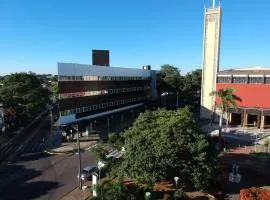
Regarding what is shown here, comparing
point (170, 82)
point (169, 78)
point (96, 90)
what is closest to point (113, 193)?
point (96, 90)

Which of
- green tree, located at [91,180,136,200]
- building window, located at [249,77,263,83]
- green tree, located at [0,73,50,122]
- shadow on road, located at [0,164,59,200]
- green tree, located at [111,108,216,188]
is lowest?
shadow on road, located at [0,164,59,200]

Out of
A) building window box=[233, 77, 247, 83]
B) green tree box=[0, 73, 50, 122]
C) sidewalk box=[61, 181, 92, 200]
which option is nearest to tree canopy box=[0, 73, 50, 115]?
green tree box=[0, 73, 50, 122]

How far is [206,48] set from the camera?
7619cm

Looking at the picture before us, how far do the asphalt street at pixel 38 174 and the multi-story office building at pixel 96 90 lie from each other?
11.3 m

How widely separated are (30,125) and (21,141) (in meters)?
18.1

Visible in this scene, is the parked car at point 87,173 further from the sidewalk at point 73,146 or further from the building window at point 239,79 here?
the building window at point 239,79

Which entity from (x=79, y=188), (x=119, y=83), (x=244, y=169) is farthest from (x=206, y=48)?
(x=79, y=188)

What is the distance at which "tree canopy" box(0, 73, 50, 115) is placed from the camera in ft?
229

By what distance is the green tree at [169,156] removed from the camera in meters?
29.1

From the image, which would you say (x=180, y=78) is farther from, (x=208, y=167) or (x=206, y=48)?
(x=208, y=167)

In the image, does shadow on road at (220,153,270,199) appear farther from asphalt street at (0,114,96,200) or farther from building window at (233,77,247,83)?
building window at (233,77,247,83)

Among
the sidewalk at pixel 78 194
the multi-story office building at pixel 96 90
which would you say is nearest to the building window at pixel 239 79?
the multi-story office building at pixel 96 90

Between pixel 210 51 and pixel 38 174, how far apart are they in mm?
55709

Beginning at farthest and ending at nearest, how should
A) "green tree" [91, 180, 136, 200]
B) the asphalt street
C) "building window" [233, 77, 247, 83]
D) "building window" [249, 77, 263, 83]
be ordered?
"building window" [233, 77, 247, 83], "building window" [249, 77, 263, 83], the asphalt street, "green tree" [91, 180, 136, 200]
